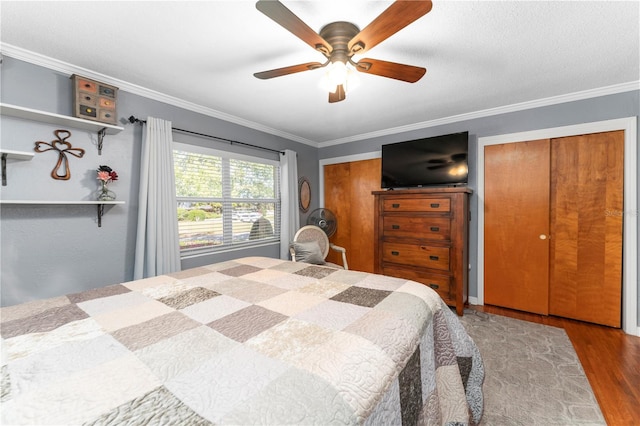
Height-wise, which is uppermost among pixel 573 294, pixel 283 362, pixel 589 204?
pixel 589 204

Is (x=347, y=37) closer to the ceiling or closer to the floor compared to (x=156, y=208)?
closer to the ceiling

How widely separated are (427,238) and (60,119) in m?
3.58

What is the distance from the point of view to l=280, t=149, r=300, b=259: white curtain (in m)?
3.84

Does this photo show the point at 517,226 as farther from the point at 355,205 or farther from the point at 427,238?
the point at 355,205

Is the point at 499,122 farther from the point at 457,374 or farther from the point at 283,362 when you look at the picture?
the point at 283,362

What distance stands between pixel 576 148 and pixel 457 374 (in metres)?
2.90

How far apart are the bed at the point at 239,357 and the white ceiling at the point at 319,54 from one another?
163 cm

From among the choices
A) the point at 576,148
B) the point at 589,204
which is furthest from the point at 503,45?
the point at 589,204

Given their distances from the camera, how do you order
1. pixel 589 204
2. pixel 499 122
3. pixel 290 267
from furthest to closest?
pixel 499 122
pixel 589 204
pixel 290 267

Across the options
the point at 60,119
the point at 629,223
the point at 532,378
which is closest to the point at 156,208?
the point at 60,119

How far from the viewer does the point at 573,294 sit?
9.12ft

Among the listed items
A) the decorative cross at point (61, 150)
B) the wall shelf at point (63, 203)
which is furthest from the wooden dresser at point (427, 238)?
the decorative cross at point (61, 150)

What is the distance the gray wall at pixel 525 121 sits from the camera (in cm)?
254

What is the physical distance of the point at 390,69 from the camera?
1693mm
